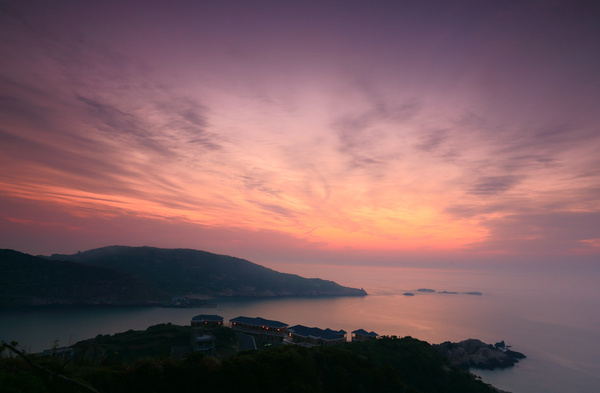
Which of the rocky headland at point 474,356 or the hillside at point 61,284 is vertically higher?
the hillside at point 61,284

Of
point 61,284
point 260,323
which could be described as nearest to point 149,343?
point 260,323

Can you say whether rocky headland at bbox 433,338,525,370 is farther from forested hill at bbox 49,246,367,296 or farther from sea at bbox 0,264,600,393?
forested hill at bbox 49,246,367,296

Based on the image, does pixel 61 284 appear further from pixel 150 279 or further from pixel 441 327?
pixel 441 327

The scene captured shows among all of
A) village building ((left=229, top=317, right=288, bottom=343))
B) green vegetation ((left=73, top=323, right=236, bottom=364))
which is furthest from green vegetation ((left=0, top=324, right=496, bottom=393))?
village building ((left=229, top=317, right=288, bottom=343))

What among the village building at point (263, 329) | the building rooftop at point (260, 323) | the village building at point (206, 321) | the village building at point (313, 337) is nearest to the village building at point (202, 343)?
the village building at point (206, 321)

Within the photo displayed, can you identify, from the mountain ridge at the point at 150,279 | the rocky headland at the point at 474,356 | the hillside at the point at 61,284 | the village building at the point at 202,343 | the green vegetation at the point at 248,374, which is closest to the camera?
the green vegetation at the point at 248,374

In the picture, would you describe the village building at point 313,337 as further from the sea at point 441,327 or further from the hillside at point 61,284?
the hillside at point 61,284
